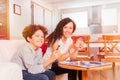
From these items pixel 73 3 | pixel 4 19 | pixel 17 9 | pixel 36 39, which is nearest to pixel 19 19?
pixel 17 9

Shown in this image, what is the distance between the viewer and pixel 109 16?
648 cm

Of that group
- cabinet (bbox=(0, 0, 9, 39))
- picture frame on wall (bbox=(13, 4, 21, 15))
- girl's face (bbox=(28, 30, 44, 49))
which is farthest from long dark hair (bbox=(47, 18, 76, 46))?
picture frame on wall (bbox=(13, 4, 21, 15))

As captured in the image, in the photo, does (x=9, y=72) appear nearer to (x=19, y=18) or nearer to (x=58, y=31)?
(x=58, y=31)

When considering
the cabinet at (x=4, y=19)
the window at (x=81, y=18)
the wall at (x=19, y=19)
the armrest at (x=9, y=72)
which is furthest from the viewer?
the window at (x=81, y=18)

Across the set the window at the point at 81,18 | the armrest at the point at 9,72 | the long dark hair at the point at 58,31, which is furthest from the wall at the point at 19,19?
the armrest at the point at 9,72

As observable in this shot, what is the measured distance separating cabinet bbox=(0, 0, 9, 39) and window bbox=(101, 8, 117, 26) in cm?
376

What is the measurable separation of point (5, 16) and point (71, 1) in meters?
3.19

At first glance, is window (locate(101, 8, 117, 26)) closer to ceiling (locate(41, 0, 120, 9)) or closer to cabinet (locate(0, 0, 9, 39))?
ceiling (locate(41, 0, 120, 9))

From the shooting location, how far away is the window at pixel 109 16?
6.41 metres

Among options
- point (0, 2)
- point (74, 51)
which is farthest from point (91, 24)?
point (74, 51)

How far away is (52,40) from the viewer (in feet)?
6.72

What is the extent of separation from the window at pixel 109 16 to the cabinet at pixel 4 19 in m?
3.76

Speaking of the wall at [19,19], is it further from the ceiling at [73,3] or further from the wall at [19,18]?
the ceiling at [73,3]

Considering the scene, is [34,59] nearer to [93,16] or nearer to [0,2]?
[0,2]
